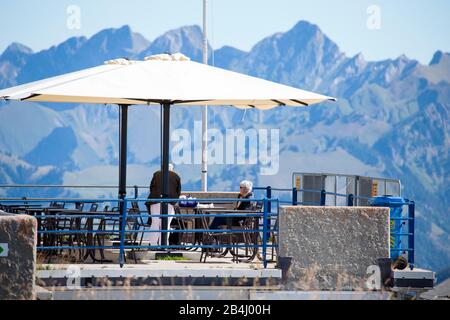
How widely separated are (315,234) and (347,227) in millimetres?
449

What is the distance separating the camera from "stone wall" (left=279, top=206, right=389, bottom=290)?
1483 cm

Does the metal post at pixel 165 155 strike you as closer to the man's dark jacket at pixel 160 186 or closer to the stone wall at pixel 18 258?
the man's dark jacket at pixel 160 186

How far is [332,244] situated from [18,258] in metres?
4.28

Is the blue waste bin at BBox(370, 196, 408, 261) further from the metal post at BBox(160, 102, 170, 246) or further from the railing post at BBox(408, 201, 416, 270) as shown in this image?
the metal post at BBox(160, 102, 170, 246)

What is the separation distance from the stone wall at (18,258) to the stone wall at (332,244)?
11.5 feet

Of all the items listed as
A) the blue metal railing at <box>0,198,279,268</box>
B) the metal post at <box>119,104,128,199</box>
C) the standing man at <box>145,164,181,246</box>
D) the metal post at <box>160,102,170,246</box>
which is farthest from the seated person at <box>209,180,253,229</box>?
the metal post at <box>119,104,128,199</box>

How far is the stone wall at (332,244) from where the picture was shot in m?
14.8

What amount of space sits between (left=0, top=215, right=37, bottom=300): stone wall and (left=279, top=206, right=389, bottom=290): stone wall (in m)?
3.50

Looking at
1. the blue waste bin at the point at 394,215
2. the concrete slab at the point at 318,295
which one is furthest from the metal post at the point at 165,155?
the blue waste bin at the point at 394,215

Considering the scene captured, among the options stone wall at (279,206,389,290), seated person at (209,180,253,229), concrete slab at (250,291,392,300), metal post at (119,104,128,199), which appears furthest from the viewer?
metal post at (119,104,128,199)

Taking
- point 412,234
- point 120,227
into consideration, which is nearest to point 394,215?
point 412,234
